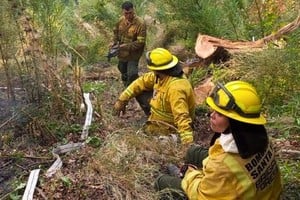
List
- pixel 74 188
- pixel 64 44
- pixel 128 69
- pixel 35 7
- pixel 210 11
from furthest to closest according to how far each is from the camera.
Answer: pixel 210 11, pixel 128 69, pixel 64 44, pixel 35 7, pixel 74 188

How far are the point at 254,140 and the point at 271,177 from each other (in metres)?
0.31

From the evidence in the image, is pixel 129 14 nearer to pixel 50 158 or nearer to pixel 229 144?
pixel 50 158

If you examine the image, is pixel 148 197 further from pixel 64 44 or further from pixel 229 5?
pixel 229 5

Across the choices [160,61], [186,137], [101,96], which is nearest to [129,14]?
[101,96]

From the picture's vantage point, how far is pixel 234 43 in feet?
25.8

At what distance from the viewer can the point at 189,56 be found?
9859mm

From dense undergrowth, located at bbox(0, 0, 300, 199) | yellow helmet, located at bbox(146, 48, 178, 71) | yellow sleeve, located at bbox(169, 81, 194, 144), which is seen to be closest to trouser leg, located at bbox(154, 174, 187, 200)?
dense undergrowth, located at bbox(0, 0, 300, 199)

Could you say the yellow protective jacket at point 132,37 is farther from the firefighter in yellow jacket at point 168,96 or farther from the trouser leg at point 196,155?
the trouser leg at point 196,155

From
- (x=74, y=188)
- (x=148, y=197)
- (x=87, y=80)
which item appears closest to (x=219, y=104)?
(x=148, y=197)

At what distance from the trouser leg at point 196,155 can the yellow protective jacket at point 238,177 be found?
87cm

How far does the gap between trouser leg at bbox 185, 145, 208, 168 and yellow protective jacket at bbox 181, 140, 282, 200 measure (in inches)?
34.2

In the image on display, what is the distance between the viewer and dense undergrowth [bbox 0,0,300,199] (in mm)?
4113

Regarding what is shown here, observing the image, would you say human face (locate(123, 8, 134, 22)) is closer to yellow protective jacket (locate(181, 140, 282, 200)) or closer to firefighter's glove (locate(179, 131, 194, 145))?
firefighter's glove (locate(179, 131, 194, 145))

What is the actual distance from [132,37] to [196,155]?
431cm
